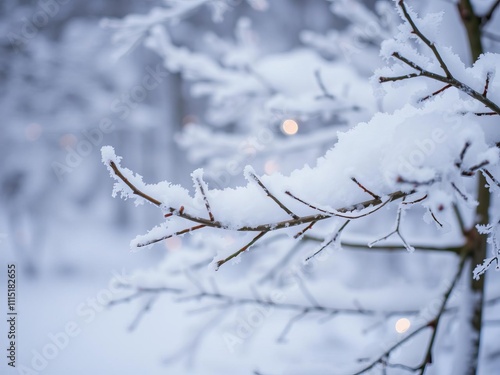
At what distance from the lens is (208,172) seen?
3.24m

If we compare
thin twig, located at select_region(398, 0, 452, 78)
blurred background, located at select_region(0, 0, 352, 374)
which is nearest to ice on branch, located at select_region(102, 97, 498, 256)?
thin twig, located at select_region(398, 0, 452, 78)

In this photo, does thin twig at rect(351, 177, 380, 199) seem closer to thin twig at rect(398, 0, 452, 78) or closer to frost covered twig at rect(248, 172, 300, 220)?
frost covered twig at rect(248, 172, 300, 220)

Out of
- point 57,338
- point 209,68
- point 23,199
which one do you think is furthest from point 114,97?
point 209,68

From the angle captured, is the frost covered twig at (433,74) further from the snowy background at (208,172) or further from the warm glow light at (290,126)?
the warm glow light at (290,126)

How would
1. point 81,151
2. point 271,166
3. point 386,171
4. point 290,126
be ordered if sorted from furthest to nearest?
point 81,151
point 271,166
point 290,126
point 386,171

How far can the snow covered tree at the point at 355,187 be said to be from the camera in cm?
87

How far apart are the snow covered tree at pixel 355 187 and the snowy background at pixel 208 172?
1 centimetres

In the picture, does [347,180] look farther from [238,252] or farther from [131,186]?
[131,186]

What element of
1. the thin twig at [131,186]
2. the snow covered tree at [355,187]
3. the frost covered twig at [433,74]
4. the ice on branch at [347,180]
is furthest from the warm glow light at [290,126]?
the thin twig at [131,186]

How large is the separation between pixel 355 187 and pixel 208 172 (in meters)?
2.37

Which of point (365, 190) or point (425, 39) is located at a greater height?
point (425, 39)

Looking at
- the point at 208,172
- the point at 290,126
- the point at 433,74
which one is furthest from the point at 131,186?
the point at 208,172

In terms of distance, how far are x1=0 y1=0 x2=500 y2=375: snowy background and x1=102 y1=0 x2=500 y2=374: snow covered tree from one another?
13 mm

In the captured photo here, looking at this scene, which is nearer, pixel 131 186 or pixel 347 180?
pixel 131 186
